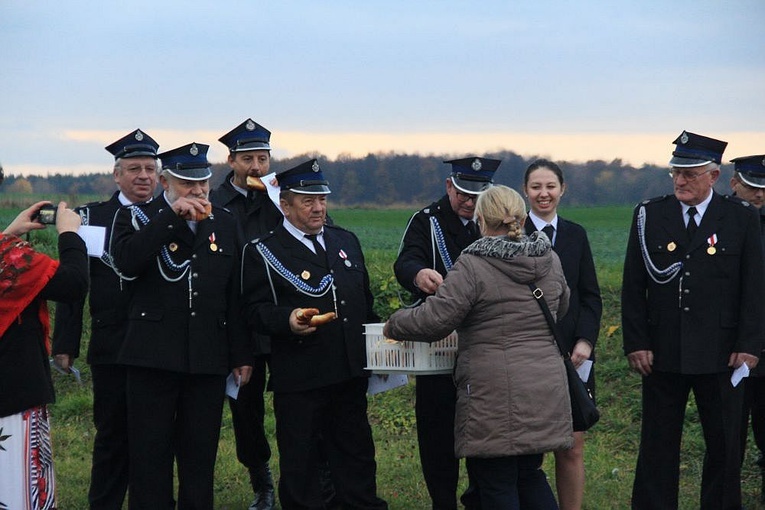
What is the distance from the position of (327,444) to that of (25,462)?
6.10ft

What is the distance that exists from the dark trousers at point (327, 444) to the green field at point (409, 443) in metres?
1.16

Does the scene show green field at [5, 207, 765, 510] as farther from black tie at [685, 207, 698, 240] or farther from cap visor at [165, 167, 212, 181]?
cap visor at [165, 167, 212, 181]

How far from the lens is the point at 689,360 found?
6234mm

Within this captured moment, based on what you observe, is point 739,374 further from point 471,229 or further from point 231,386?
point 231,386

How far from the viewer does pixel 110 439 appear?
6.32m

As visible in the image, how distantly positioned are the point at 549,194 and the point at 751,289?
1.31 meters

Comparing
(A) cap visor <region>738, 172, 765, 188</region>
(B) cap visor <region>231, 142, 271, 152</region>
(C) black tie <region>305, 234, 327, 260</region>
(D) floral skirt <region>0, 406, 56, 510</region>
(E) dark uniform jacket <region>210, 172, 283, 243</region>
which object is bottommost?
(D) floral skirt <region>0, 406, 56, 510</region>

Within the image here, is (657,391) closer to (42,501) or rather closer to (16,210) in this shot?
(42,501)

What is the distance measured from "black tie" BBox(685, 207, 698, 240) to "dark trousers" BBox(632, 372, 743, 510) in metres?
0.86

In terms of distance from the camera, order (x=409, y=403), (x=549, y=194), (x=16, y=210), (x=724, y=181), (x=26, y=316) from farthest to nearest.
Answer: (x=724, y=181)
(x=16, y=210)
(x=409, y=403)
(x=549, y=194)
(x=26, y=316)

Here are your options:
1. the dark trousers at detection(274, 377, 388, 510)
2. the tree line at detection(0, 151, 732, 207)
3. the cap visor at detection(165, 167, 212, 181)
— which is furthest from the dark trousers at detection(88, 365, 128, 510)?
the tree line at detection(0, 151, 732, 207)

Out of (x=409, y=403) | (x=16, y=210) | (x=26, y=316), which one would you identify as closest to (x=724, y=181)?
(x=409, y=403)

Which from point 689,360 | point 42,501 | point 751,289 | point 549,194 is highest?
point 549,194

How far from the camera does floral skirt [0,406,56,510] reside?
194 inches
